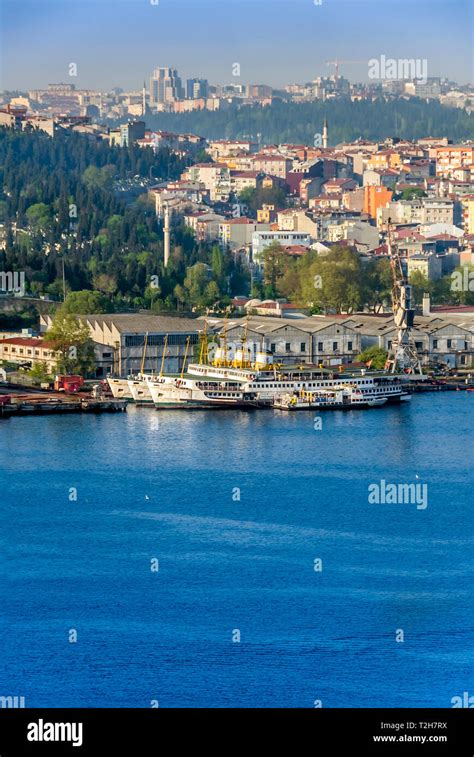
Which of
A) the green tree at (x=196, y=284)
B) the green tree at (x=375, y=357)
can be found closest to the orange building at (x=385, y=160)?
the green tree at (x=196, y=284)

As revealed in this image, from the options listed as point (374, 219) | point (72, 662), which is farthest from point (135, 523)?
point (374, 219)

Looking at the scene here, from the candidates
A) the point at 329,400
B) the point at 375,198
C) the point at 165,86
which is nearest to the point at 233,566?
the point at 329,400

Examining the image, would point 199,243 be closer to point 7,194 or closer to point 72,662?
point 7,194

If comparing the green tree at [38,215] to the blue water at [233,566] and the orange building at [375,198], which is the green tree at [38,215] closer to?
the orange building at [375,198]

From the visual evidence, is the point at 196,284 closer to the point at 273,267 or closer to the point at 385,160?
the point at 273,267

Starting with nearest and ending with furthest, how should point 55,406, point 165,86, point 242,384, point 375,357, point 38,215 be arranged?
point 55,406 < point 242,384 < point 375,357 < point 38,215 < point 165,86

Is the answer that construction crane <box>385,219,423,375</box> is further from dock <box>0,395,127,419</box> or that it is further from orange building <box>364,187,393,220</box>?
orange building <box>364,187,393,220</box>
